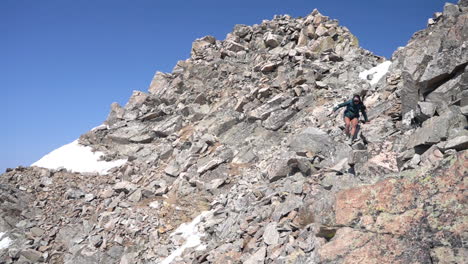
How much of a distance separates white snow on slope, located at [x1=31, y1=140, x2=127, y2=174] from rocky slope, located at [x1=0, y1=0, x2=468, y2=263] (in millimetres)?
986

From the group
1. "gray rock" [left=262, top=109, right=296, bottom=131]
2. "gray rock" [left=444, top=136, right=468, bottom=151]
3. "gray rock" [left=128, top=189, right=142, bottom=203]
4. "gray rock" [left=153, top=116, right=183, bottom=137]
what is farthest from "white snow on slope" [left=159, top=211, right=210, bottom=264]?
Result: "gray rock" [left=153, top=116, right=183, bottom=137]

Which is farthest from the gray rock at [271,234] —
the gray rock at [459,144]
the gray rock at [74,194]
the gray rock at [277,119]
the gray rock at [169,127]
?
the gray rock at [169,127]

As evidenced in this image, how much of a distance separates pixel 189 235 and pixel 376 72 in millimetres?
16840

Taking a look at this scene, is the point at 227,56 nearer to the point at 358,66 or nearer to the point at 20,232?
the point at 358,66

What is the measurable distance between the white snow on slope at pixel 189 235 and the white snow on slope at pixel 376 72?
46.6 ft

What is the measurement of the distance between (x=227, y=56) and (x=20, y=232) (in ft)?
78.0

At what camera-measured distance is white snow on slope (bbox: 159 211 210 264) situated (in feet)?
42.2

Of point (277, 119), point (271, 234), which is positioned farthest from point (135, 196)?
point (271, 234)

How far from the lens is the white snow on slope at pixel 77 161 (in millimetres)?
25688

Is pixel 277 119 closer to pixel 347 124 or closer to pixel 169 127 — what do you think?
pixel 347 124

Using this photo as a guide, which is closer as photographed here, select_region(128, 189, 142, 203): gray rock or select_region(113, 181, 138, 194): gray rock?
select_region(128, 189, 142, 203): gray rock

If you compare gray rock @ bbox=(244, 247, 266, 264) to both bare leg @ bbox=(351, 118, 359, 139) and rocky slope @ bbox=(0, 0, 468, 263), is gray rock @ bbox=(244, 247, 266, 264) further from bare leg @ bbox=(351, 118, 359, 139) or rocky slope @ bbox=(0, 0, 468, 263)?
bare leg @ bbox=(351, 118, 359, 139)

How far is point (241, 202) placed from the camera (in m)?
13.7

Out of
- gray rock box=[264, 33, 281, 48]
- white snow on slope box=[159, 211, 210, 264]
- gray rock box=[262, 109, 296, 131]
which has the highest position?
gray rock box=[264, 33, 281, 48]
